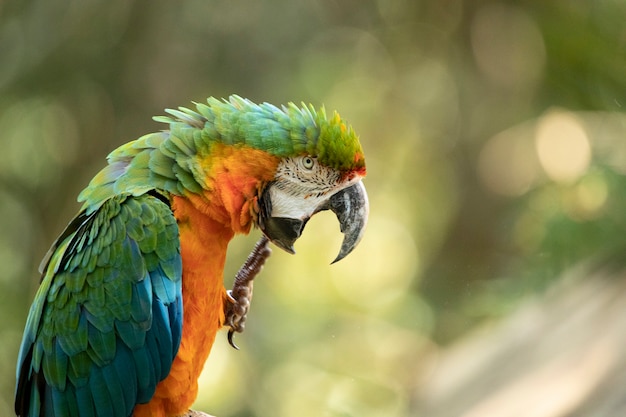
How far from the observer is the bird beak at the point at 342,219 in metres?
1.70

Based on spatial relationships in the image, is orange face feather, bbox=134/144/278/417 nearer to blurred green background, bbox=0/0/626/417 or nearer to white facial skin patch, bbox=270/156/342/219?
white facial skin patch, bbox=270/156/342/219

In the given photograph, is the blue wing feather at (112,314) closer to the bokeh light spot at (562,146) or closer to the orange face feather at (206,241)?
the orange face feather at (206,241)

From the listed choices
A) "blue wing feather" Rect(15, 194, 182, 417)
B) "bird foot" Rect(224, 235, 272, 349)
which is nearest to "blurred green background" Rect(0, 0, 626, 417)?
"bird foot" Rect(224, 235, 272, 349)

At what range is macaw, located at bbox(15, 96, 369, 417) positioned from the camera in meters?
1.65

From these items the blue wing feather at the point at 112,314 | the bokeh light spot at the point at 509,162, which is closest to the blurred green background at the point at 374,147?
the bokeh light spot at the point at 509,162

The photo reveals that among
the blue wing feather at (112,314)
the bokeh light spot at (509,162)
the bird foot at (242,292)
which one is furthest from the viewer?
the bokeh light spot at (509,162)

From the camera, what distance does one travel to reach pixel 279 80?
3906 mm

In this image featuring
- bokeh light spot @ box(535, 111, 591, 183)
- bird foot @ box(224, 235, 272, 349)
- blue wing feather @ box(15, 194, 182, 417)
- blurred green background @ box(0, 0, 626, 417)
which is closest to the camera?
blue wing feather @ box(15, 194, 182, 417)

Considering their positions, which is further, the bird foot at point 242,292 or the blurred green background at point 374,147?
the blurred green background at point 374,147

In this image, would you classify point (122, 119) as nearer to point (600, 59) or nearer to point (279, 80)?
point (279, 80)

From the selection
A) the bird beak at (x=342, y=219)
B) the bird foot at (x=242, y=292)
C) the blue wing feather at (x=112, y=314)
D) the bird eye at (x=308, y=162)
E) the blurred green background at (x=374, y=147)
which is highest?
the blurred green background at (x=374, y=147)

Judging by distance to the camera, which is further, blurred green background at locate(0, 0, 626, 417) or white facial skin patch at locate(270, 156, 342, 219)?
blurred green background at locate(0, 0, 626, 417)

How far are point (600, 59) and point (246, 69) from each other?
1.74m

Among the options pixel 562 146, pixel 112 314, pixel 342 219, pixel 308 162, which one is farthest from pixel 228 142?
pixel 562 146
